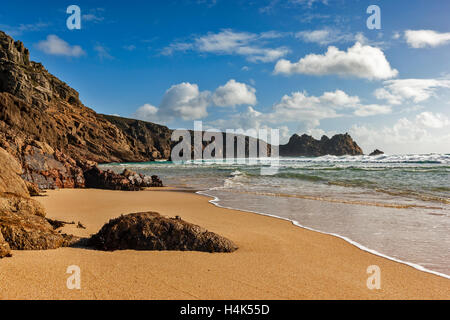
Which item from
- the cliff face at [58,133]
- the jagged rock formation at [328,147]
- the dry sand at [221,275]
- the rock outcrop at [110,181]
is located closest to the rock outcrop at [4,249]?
the dry sand at [221,275]

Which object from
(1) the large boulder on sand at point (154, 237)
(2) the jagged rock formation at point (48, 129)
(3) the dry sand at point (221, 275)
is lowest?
(3) the dry sand at point (221, 275)

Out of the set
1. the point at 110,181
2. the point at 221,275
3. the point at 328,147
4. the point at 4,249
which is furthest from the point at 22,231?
the point at 328,147

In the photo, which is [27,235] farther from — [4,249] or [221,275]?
[221,275]

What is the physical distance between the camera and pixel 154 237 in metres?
4.29

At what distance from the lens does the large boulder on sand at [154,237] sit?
4234 mm

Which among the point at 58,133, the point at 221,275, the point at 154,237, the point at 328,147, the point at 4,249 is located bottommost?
the point at 221,275

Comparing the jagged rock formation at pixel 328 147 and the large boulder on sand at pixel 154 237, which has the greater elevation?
the jagged rock formation at pixel 328 147

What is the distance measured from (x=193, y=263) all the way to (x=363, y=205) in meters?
8.24

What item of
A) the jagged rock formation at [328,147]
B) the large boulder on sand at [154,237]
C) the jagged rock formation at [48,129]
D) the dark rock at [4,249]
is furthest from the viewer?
the jagged rock formation at [328,147]

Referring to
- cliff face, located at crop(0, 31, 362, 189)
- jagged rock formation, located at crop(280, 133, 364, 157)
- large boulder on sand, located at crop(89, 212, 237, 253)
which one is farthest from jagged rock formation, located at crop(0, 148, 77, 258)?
jagged rock formation, located at crop(280, 133, 364, 157)

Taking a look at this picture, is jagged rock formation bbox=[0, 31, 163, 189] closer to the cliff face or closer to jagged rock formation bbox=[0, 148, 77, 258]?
the cliff face

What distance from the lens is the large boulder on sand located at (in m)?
4.23

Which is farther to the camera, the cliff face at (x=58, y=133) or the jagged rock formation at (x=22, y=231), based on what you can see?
the cliff face at (x=58, y=133)

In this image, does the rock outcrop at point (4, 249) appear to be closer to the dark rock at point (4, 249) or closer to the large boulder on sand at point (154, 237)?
the dark rock at point (4, 249)
